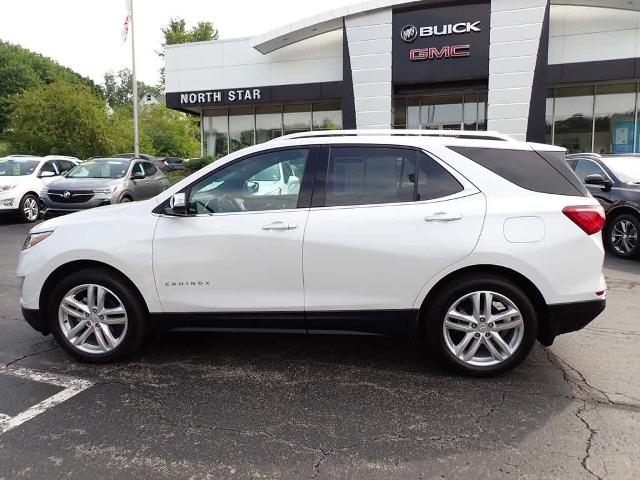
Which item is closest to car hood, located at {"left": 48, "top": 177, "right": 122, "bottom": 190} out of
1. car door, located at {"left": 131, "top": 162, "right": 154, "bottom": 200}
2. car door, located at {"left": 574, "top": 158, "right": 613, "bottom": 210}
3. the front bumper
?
the front bumper

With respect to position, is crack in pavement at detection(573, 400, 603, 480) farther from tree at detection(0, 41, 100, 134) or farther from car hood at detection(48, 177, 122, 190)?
tree at detection(0, 41, 100, 134)

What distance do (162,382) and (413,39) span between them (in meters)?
18.3

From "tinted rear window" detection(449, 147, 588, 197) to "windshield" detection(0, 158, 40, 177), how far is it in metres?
13.0

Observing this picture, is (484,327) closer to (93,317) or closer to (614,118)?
(93,317)

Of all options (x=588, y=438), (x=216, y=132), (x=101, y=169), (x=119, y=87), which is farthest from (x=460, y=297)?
(x=119, y=87)

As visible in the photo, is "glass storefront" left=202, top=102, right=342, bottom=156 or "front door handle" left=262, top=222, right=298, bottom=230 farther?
"glass storefront" left=202, top=102, right=342, bottom=156

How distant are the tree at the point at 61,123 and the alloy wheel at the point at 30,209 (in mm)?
18662

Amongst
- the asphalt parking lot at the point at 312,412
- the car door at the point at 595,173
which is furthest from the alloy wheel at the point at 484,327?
the car door at the point at 595,173

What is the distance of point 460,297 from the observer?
365cm

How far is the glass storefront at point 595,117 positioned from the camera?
62.5 ft

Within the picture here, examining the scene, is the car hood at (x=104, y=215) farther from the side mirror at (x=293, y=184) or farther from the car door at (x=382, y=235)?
the car door at (x=382, y=235)

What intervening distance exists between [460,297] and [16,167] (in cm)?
1344

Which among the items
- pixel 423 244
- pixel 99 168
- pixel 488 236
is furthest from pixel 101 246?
pixel 99 168

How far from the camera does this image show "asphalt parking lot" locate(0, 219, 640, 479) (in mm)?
2740
